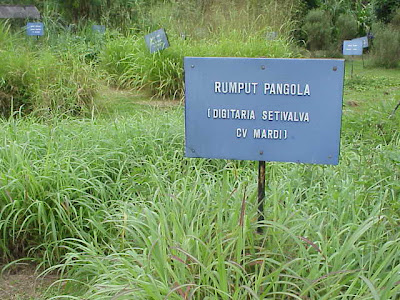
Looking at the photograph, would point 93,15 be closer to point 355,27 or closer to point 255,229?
point 355,27

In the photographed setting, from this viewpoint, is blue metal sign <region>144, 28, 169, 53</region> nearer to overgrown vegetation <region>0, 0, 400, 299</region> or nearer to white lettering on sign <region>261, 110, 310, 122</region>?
overgrown vegetation <region>0, 0, 400, 299</region>

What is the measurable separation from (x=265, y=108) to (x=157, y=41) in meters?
5.59

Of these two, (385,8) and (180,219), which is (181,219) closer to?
(180,219)

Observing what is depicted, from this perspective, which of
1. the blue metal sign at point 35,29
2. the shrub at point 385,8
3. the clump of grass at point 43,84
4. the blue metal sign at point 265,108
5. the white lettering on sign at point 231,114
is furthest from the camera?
the shrub at point 385,8

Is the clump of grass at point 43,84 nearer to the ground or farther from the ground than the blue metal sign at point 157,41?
nearer to the ground

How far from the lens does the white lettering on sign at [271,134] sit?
2.75m

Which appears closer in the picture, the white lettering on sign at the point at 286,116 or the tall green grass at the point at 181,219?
the tall green grass at the point at 181,219

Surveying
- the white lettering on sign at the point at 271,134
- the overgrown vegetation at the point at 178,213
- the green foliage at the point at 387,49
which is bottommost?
the green foliage at the point at 387,49

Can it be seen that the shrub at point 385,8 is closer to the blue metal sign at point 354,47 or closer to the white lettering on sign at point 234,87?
the blue metal sign at point 354,47

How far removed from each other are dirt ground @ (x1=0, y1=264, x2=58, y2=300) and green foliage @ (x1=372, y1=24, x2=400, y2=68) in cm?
1268

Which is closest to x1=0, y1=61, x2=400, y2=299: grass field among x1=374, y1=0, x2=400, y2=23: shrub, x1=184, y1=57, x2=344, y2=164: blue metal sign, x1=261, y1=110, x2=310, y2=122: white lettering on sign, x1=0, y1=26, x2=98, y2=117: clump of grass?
x1=184, y1=57, x2=344, y2=164: blue metal sign

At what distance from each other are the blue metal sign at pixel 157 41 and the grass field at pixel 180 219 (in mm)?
3072

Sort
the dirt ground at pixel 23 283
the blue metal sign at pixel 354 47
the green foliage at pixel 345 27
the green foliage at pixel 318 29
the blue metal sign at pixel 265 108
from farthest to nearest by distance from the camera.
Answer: the green foliage at pixel 345 27
the green foliage at pixel 318 29
the blue metal sign at pixel 354 47
the dirt ground at pixel 23 283
the blue metal sign at pixel 265 108

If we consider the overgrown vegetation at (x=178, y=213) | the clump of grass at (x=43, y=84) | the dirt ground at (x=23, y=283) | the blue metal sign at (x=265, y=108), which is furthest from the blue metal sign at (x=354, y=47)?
the dirt ground at (x=23, y=283)
